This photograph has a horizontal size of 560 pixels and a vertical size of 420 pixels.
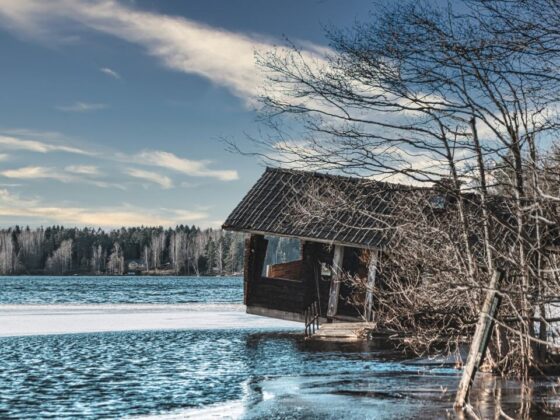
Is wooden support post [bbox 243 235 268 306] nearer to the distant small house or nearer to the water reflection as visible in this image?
the water reflection

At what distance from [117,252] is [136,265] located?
6369 millimetres

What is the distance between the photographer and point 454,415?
32.3 ft

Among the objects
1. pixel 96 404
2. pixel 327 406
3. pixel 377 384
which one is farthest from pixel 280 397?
pixel 96 404

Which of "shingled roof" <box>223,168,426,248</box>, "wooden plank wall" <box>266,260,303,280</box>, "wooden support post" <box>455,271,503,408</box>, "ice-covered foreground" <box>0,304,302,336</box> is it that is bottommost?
"ice-covered foreground" <box>0,304,302,336</box>

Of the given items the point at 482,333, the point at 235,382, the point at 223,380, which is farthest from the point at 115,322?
the point at 482,333

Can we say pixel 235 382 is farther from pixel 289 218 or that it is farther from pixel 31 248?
pixel 31 248

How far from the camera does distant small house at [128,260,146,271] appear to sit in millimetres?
168300

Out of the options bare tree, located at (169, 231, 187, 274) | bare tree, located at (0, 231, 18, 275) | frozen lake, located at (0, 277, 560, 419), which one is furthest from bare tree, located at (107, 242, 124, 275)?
frozen lake, located at (0, 277, 560, 419)

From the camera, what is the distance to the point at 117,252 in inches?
6550

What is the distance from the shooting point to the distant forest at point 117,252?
6383 inches

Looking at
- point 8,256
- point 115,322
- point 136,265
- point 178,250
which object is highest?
point 178,250

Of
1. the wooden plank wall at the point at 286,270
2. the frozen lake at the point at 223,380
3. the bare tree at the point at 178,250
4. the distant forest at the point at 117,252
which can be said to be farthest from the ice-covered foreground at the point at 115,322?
the bare tree at the point at 178,250

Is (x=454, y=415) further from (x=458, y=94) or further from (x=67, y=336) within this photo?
(x=67, y=336)

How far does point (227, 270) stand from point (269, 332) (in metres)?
140
